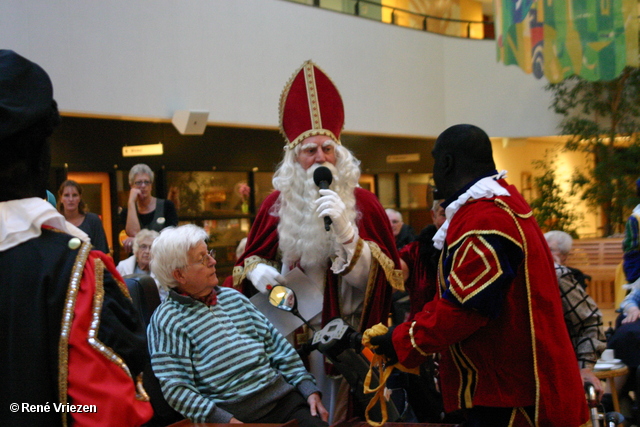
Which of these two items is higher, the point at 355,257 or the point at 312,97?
the point at 312,97

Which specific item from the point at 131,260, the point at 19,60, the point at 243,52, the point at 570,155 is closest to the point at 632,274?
the point at 131,260

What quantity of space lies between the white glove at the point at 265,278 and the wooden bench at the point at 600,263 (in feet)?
26.2

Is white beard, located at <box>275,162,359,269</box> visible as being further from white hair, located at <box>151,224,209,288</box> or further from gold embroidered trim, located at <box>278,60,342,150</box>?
white hair, located at <box>151,224,209,288</box>

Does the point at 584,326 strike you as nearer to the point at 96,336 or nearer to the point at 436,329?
the point at 436,329

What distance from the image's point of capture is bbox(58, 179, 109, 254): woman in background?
5379 millimetres

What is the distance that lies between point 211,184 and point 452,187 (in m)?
7.80

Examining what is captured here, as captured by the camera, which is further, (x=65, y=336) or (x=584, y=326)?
(x=584, y=326)

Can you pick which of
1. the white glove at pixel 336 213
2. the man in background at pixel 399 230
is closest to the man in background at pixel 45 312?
the white glove at pixel 336 213

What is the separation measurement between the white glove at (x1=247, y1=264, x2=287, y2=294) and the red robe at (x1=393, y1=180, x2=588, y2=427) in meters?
1.14

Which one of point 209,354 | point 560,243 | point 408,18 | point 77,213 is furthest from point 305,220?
point 408,18

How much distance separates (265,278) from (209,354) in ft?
1.83

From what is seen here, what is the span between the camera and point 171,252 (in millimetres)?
2871

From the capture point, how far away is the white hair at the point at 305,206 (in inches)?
132

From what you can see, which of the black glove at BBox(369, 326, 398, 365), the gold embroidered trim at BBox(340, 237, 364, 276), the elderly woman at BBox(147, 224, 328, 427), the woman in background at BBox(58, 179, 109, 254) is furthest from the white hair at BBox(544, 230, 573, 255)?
the woman in background at BBox(58, 179, 109, 254)
